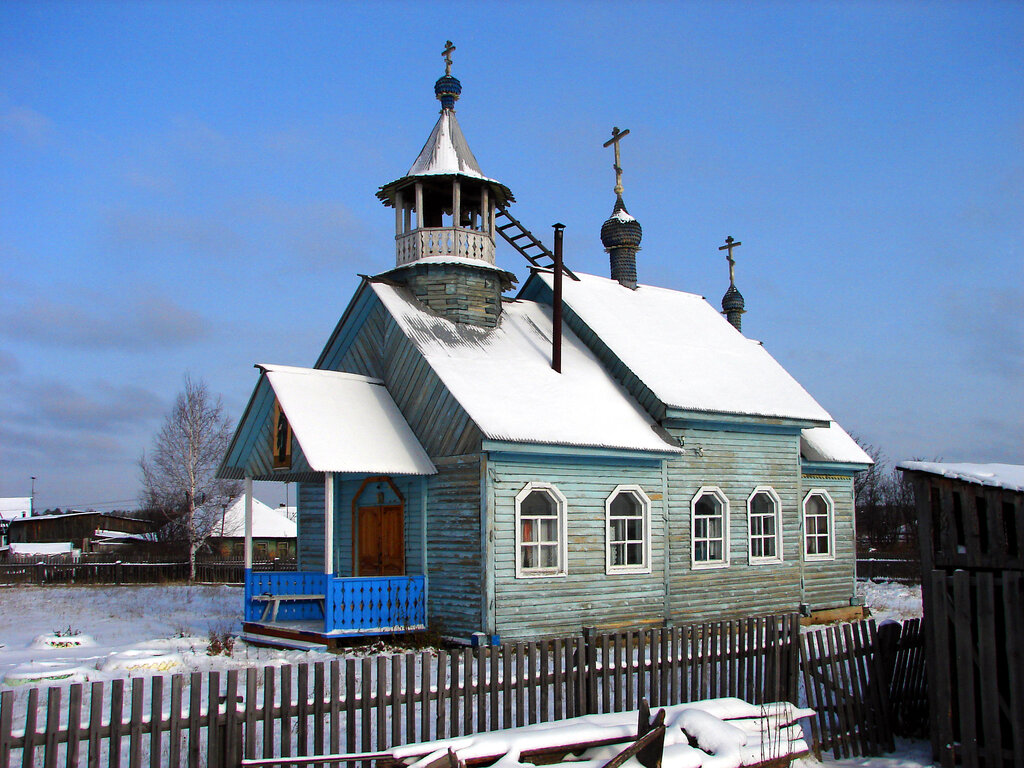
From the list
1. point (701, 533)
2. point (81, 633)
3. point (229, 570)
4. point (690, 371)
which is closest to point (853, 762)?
point (701, 533)

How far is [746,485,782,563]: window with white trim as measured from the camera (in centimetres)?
1811

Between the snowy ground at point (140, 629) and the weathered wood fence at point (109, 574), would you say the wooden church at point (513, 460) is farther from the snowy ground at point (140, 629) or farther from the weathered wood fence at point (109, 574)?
the weathered wood fence at point (109, 574)

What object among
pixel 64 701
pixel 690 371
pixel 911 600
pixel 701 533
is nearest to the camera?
pixel 64 701

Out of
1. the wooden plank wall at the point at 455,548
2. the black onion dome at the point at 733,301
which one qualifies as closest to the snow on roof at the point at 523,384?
the wooden plank wall at the point at 455,548

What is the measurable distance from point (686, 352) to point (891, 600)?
8.75m

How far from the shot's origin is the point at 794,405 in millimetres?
19484

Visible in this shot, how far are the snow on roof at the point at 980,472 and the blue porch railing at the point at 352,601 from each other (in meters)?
7.94

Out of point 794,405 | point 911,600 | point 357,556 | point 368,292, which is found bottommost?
point 911,600

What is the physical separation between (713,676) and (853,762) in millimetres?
1513

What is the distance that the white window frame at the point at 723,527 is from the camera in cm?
1684

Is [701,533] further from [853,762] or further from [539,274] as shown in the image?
[853,762]

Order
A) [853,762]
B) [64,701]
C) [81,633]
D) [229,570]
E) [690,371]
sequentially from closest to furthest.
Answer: [853,762] < [64,701] < [81,633] < [690,371] < [229,570]

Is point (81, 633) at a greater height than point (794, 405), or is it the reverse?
point (794, 405)

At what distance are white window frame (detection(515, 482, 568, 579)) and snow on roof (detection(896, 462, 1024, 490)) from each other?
6.47 metres
